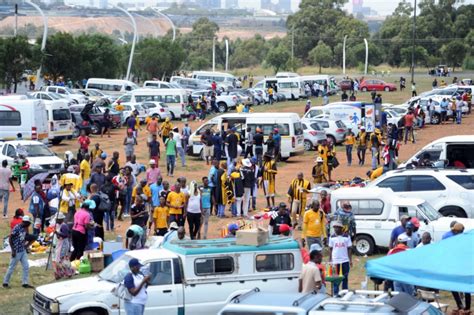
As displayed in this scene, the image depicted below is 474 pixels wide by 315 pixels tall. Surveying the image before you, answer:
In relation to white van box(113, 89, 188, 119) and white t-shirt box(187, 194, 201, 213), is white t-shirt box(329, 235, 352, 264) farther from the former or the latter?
white van box(113, 89, 188, 119)

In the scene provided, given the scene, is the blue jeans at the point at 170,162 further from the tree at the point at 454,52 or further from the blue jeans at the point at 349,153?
the tree at the point at 454,52

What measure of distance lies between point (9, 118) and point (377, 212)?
69.8 ft

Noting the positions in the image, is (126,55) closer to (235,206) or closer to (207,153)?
(207,153)

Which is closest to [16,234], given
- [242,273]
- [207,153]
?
[242,273]

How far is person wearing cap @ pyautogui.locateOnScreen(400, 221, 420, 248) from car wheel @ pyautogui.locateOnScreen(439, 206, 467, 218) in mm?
5646

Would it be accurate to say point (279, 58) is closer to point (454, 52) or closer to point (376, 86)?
point (454, 52)

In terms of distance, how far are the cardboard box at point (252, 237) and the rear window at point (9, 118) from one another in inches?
994

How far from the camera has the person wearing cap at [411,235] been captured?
17966 millimetres

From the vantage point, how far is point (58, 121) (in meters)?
43.4

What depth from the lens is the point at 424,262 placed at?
13.3 metres

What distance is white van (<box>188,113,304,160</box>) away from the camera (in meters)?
37.3

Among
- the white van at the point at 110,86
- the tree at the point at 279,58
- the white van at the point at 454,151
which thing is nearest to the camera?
the white van at the point at 454,151

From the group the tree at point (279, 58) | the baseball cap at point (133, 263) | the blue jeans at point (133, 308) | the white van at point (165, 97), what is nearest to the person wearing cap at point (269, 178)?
the baseball cap at point (133, 263)

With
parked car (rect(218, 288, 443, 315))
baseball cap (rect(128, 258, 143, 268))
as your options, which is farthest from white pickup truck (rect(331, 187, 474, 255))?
parked car (rect(218, 288, 443, 315))
